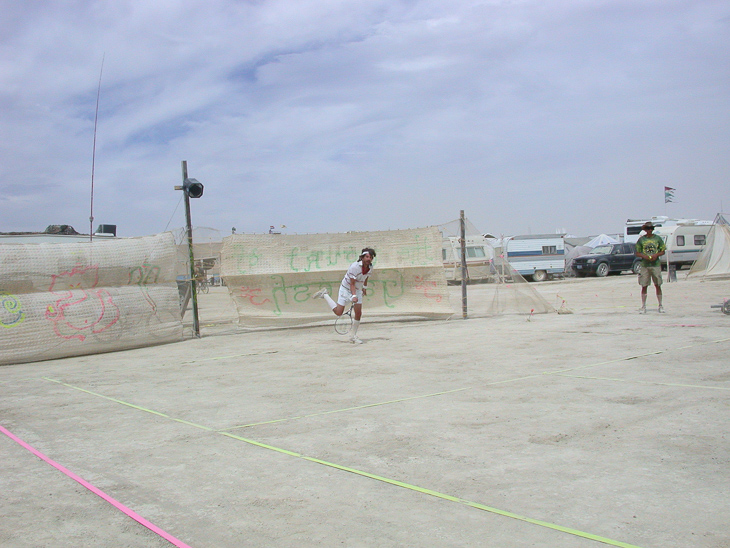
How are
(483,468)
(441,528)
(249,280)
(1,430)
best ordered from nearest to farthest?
1. (441,528)
2. (483,468)
3. (1,430)
4. (249,280)

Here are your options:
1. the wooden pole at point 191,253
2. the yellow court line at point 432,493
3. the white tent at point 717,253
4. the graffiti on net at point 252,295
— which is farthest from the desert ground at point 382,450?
the white tent at point 717,253

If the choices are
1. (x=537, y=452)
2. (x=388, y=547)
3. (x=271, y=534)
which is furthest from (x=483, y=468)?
(x=271, y=534)

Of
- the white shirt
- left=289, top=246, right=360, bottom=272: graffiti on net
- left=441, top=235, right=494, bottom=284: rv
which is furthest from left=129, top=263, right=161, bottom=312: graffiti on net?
left=441, top=235, right=494, bottom=284: rv

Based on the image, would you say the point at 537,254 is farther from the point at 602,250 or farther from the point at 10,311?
the point at 10,311

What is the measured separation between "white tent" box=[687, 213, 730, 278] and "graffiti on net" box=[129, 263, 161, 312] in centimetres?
2050

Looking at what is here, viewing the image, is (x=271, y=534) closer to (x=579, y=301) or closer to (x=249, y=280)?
(x=249, y=280)

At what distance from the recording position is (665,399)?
566 cm

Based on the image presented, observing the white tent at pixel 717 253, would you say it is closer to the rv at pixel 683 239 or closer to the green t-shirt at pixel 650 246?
the rv at pixel 683 239

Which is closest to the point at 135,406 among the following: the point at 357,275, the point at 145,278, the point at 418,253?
the point at 357,275

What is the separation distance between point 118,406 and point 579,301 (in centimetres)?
1446

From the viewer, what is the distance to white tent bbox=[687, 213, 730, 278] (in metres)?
23.1

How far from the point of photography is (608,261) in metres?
32.0

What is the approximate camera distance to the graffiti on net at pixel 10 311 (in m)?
9.91

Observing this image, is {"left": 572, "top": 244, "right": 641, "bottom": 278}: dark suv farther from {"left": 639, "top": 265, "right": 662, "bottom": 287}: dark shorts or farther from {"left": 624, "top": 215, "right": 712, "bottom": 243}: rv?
{"left": 639, "top": 265, "right": 662, "bottom": 287}: dark shorts
